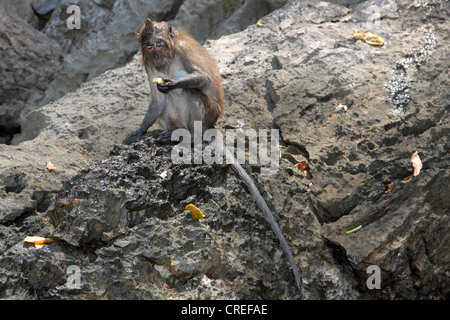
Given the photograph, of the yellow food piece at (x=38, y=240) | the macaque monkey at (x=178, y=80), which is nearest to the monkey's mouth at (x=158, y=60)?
the macaque monkey at (x=178, y=80)

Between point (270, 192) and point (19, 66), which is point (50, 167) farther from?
point (19, 66)

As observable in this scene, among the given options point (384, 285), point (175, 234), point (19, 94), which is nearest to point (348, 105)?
point (384, 285)

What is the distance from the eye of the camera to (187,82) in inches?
193

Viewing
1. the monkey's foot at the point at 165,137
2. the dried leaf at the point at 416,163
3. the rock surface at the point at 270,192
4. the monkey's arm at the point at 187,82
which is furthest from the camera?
the monkey's arm at the point at 187,82

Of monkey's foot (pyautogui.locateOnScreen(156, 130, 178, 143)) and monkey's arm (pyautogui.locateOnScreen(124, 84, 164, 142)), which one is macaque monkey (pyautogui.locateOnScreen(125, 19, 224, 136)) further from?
monkey's foot (pyautogui.locateOnScreen(156, 130, 178, 143))

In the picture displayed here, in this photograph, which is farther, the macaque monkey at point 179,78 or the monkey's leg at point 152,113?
the monkey's leg at point 152,113

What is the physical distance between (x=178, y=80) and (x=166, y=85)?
157 millimetres

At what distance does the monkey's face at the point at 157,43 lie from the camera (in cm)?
487

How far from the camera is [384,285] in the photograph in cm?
429

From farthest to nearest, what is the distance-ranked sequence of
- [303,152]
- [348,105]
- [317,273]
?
[348,105] → [303,152] → [317,273]

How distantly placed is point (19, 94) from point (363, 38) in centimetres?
508

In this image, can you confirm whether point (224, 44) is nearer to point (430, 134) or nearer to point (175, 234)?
point (430, 134)

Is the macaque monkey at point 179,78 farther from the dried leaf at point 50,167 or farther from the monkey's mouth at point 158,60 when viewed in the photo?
the dried leaf at point 50,167

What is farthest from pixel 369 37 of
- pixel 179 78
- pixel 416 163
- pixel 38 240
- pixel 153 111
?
pixel 38 240
